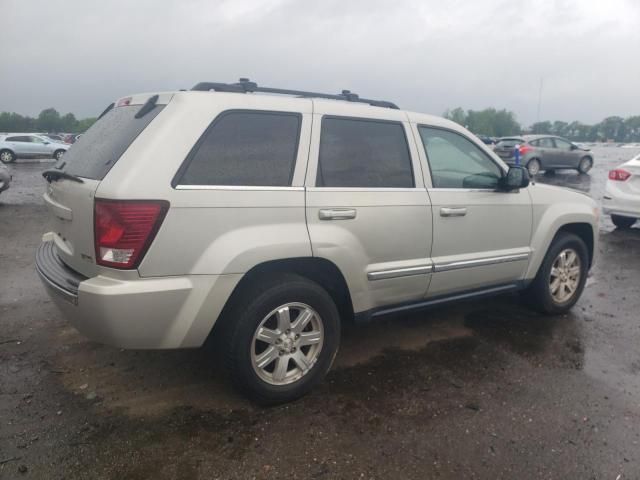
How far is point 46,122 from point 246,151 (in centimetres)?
9574

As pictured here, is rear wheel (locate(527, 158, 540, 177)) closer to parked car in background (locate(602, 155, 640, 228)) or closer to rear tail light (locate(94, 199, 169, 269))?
parked car in background (locate(602, 155, 640, 228))

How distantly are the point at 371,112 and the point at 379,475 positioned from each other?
2275 mm

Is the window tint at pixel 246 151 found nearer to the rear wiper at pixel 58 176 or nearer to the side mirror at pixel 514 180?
the rear wiper at pixel 58 176

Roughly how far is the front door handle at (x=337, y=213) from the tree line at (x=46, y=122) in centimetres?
8427

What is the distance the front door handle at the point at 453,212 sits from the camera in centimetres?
347

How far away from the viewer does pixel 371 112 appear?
334 centimetres

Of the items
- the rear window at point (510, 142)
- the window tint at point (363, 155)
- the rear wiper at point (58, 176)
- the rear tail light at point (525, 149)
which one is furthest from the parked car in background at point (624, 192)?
the rear window at point (510, 142)

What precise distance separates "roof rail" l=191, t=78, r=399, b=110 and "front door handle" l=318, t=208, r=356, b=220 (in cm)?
91

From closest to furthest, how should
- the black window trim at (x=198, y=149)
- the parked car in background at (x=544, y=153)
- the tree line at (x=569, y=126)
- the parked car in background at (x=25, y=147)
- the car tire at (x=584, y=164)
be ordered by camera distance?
the black window trim at (x=198, y=149), the parked car in background at (x=544, y=153), the car tire at (x=584, y=164), the parked car in background at (x=25, y=147), the tree line at (x=569, y=126)

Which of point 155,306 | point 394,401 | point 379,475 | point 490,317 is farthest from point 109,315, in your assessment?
point 490,317

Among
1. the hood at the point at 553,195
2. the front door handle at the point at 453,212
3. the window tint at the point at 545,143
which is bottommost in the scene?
the front door handle at the point at 453,212

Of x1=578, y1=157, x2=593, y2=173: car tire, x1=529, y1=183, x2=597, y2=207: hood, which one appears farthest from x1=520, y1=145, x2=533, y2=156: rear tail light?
x1=529, y1=183, x2=597, y2=207: hood

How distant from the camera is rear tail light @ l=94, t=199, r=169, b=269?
7.88ft

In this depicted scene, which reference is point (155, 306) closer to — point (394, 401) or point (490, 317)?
point (394, 401)
